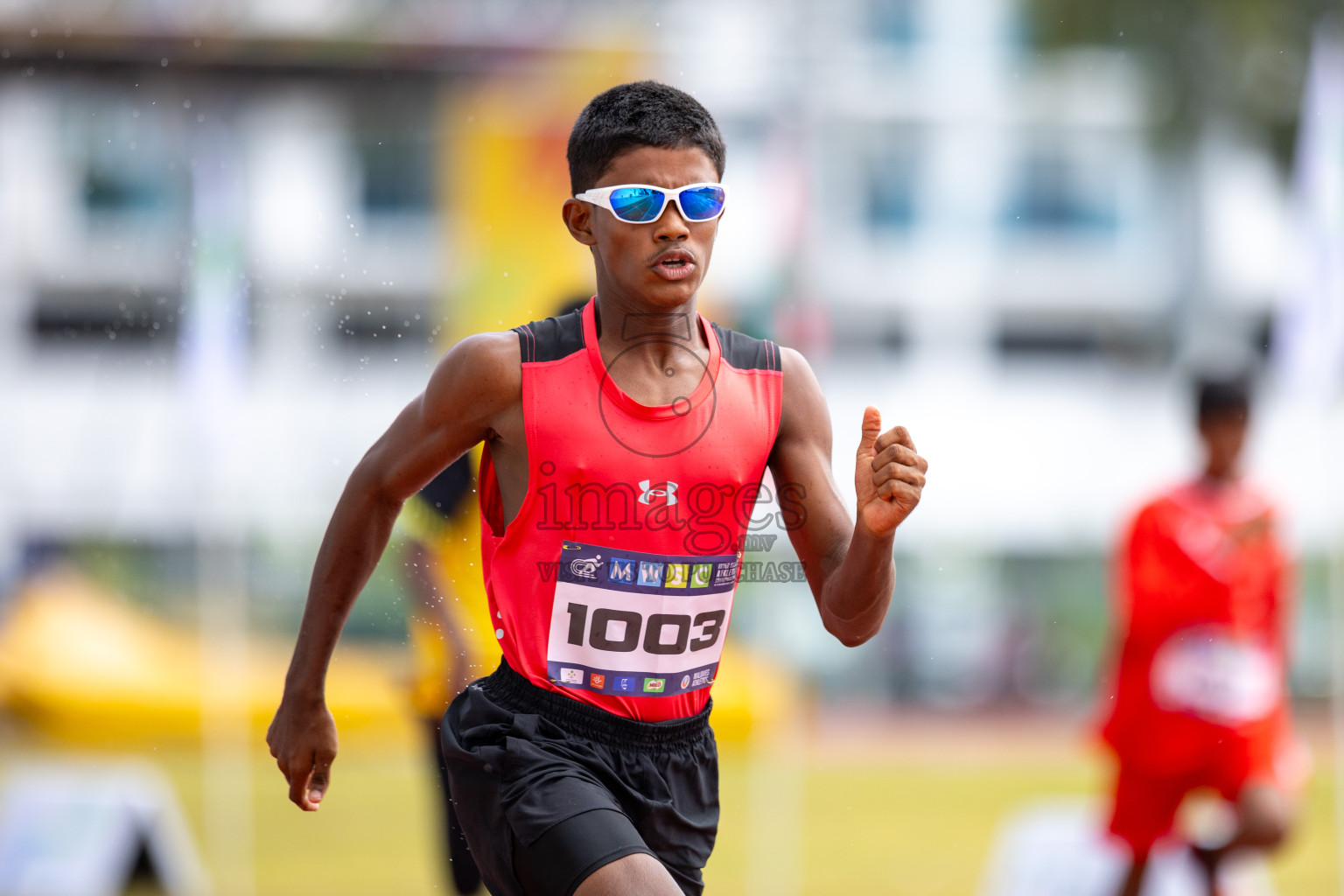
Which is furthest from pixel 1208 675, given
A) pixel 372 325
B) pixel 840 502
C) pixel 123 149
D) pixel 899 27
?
pixel 899 27

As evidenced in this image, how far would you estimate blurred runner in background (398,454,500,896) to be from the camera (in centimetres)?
329

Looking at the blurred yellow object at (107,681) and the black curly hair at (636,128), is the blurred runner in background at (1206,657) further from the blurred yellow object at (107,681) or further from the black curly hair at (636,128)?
the blurred yellow object at (107,681)

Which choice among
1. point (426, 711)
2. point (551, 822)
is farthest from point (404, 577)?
point (551, 822)

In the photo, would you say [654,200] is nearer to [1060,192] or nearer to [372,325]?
[372,325]

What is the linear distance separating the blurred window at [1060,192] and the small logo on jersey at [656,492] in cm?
2482

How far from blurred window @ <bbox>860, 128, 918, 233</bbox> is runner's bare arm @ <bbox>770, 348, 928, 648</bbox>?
23.4 meters

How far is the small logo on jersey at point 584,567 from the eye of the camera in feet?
7.66

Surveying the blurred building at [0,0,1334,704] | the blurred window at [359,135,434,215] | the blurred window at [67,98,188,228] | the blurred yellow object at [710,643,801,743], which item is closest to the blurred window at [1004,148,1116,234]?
the blurred building at [0,0,1334,704]

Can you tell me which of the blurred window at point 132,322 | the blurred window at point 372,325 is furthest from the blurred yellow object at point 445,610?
the blurred window at point 132,322

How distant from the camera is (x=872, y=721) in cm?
1684

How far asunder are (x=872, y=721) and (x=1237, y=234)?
1379 cm

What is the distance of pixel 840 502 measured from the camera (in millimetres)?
2484

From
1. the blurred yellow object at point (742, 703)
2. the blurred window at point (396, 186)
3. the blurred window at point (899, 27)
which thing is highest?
the blurred window at point (899, 27)

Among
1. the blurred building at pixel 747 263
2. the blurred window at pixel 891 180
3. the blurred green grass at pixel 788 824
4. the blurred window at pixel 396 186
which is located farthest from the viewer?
the blurred window at pixel 891 180
